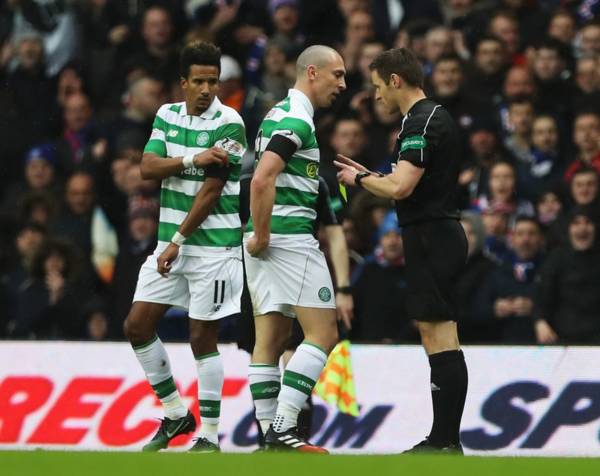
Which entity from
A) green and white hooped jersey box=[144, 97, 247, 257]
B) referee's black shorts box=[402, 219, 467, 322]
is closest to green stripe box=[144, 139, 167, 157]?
green and white hooped jersey box=[144, 97, 247, 257]

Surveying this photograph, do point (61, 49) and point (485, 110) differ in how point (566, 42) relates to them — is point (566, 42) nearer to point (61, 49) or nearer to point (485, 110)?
point (485, 110)

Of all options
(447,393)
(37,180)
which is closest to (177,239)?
(447,393)

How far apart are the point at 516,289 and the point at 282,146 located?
169 inches

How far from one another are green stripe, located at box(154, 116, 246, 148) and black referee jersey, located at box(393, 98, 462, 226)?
106 centimetres

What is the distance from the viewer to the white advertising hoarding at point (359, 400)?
1198 centimetres

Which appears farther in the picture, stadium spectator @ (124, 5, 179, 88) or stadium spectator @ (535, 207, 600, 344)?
stadium spectator @ (124, 5, 179, 88)

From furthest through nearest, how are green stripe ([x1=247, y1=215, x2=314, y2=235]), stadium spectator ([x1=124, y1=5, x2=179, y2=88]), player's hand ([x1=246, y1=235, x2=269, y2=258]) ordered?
stadium spectator ([x1=124, y1=5, x2=179, y2=88]) < green stripe ([x1=247, y1=215, x2=314, y2=235]) < player's hand ([x1=246, y1=235, x2=269, y2=258])

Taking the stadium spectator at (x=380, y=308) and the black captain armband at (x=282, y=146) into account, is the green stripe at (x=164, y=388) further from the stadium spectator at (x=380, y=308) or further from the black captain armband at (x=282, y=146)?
the stadium spectator at (x=380, y=308)

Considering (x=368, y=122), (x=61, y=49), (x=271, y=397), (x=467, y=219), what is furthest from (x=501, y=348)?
(x=61, y=49)

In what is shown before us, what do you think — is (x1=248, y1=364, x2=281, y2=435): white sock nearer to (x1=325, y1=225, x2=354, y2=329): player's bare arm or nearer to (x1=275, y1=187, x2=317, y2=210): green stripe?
(x1=325, y1=225, x2=354, y2=329): player's bare arm

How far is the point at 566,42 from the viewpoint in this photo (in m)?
15.2

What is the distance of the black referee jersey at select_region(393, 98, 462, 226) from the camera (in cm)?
957

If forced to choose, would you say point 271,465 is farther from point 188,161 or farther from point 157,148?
point 157,148

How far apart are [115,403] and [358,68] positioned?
4740 mm
